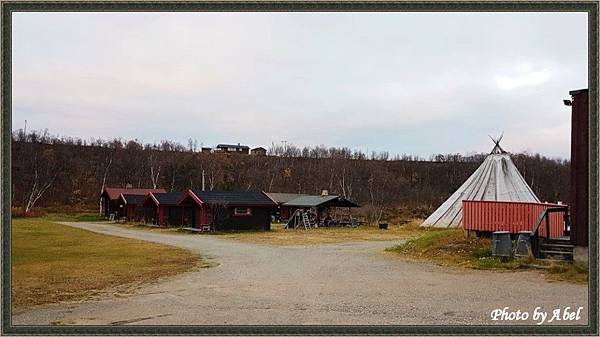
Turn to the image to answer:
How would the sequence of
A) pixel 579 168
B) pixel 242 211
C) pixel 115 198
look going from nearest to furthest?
1. pixel 579 168
2. pixel 242 211
3. pixel 115 198

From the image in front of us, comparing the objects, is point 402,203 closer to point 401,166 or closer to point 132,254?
point 401,166

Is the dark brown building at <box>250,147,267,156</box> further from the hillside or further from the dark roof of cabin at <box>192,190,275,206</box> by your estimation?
the dark roof of cabin at <box>192,190,275,206</box>

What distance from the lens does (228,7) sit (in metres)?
7.76

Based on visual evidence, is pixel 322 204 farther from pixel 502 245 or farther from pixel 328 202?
pixel 502 245

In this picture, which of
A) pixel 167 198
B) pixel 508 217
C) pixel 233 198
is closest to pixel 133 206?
pixel 167 198

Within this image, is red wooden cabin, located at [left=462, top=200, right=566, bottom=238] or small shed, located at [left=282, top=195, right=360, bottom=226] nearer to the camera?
red wooden cabin, located at [left=462, top=200, right=566, bottom=238]

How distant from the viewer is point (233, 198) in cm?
3666

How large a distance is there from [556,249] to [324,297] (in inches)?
327

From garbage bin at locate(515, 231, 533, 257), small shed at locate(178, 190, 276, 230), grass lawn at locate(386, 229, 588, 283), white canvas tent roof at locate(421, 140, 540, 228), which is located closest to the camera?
grass lawn at locate(386, 229, 588, 283)

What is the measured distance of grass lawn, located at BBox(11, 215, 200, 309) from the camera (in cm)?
1140

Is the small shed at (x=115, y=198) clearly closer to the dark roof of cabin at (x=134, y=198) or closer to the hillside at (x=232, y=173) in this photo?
the dark roof of cabin at (x=134, y=198)

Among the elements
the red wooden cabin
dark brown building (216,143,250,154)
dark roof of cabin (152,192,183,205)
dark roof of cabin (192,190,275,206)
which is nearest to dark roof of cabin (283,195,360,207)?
dark roof of cabin (192,190,275,206)

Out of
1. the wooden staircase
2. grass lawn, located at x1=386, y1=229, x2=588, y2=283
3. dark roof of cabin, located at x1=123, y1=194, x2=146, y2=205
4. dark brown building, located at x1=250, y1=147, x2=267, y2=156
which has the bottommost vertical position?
grass lawn, located at x1=386, y1=229, x2=588, y2=283

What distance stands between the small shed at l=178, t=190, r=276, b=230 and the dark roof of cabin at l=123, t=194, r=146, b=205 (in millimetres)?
12805
